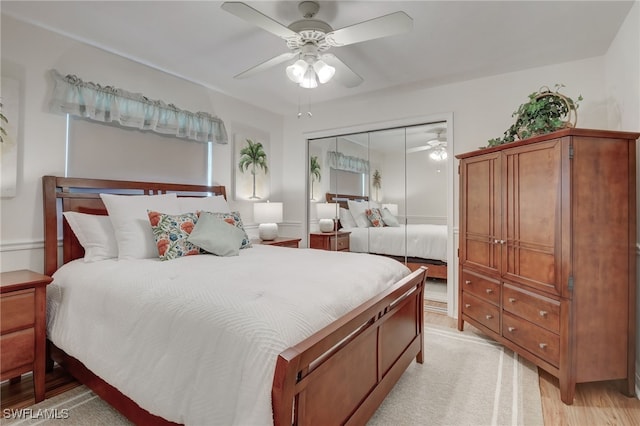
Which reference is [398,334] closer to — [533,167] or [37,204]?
[533,167]

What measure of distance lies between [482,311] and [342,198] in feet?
7.05

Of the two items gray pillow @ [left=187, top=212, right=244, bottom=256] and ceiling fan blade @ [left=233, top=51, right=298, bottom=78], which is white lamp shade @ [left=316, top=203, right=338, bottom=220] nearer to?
gray pillow @ [left=187, top=212, right=244, bottom=256]

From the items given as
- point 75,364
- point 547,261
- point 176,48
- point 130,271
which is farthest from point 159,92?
point 547,261

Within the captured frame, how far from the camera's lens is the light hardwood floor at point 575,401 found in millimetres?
1867

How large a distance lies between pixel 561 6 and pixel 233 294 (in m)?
2.71

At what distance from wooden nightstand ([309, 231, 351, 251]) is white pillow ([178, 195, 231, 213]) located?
5.21 ft

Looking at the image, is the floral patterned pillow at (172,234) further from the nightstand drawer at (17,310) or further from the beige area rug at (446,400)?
the beige area rug at (446,400)

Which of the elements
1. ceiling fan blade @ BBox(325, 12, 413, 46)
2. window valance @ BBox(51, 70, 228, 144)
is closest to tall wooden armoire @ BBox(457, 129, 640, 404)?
ceiling fan blade @ BBox(325, 12, 413, 46)

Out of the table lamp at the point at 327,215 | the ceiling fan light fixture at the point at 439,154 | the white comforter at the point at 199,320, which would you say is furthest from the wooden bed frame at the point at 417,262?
the white comforter at the point at 199,320

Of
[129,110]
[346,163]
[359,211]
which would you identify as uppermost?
[129,110]

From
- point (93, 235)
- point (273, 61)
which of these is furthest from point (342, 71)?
point (93, 235)

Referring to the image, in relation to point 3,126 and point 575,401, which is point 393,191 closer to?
point 575,401

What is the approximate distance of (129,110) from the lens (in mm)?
2900

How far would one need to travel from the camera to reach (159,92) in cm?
325
